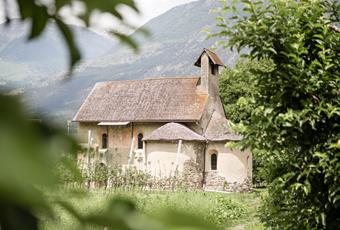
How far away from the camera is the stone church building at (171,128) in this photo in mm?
29531

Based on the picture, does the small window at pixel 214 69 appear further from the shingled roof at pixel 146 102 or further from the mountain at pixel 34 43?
the mountain at pixel 34 43

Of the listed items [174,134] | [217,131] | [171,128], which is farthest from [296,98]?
[217,131]

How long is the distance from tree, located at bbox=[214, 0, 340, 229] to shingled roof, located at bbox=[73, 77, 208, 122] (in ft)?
83.1

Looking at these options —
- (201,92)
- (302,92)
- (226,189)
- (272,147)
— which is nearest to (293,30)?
(302,92)

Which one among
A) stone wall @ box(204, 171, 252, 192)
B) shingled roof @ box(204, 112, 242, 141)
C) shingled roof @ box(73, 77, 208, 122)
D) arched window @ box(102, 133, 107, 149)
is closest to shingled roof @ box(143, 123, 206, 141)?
shingled roof @ box(204, 112, 242, 141)

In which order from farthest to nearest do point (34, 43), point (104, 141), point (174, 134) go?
point (104, 141) → point (174, 134) → point (34, 43)

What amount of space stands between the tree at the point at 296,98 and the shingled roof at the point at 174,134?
23.4 meters

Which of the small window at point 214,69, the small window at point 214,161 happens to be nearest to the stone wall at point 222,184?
the small window at point 214,161

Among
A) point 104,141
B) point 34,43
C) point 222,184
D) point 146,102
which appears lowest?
point 222,184

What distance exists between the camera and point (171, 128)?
30203 mm

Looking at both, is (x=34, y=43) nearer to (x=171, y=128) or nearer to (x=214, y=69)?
(x=171, y=128)

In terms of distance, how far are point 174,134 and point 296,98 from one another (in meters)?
24.0

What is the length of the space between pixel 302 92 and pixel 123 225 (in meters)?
5.28

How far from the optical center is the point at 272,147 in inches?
222
